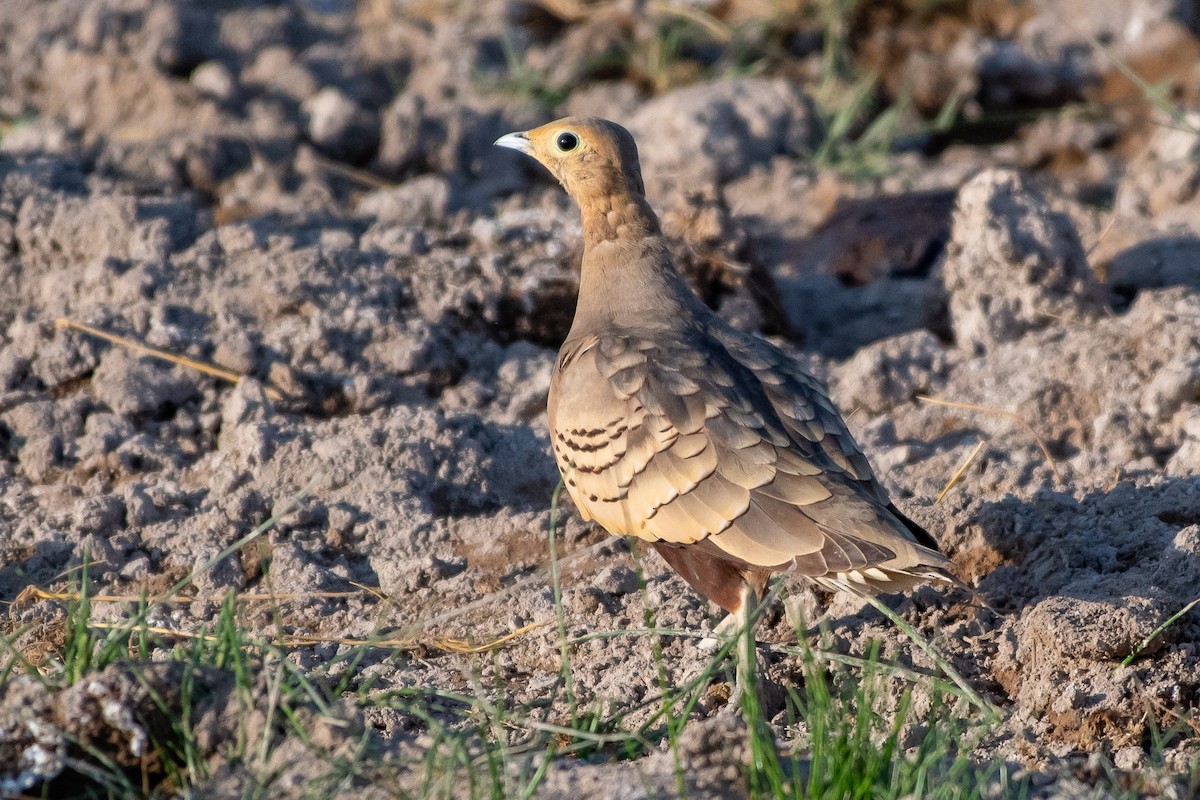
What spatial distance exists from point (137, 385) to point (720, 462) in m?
2.49

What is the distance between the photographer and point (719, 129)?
7.67 m

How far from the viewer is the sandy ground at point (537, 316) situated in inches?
168

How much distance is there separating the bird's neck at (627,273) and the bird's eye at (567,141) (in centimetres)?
21

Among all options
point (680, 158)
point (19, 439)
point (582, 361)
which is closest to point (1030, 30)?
point (680, 158)

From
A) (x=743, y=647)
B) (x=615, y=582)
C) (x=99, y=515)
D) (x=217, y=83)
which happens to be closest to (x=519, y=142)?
(x=615, y=582)

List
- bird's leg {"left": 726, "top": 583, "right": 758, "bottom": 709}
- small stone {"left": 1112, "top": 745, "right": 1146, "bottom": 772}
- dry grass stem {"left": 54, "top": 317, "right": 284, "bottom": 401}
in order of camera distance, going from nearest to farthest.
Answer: bird's leg {"left": 726, "top": 583, "right": 758, "bottom": 709}, small stone {"left": 1112, "top": 745, "right": 1146, "bottom": 772}, dry grass stem {"left": 54, "top": 317, "right": 284, "bottom": 401}

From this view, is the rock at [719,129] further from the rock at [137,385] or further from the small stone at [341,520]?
the small stone at [341,520]

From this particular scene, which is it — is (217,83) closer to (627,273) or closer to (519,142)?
(519,142)

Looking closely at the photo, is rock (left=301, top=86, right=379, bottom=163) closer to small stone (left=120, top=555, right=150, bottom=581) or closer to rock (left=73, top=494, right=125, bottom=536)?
rock (left=73, top=494, right=125, bottom=536)

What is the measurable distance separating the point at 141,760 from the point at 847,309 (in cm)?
428

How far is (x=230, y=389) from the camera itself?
5.52m

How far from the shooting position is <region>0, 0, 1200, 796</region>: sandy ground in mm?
4277

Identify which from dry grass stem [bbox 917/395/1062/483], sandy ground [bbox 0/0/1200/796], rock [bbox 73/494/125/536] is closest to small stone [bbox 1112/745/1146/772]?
sandy ground [bbox 0/0/1200/796]

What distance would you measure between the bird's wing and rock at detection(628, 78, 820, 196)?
307cm
